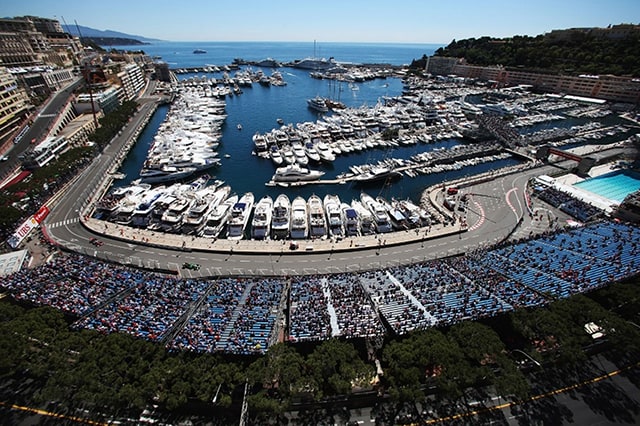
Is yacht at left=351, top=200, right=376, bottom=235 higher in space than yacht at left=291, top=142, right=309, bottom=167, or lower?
lower

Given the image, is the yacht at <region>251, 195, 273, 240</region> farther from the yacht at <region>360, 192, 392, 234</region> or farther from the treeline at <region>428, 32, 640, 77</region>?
the treeline at <region>428, 32, 640, 77</region>

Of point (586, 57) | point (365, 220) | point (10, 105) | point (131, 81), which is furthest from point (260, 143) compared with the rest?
point (586, 57)

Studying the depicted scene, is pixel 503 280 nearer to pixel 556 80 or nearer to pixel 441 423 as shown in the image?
pixel 441 423

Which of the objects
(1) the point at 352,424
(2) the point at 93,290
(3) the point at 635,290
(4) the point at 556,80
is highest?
(4) the point at 556,80

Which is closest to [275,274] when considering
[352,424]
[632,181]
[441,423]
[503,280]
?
[352,424]

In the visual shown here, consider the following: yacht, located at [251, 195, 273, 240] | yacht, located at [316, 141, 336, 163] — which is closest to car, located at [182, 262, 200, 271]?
yacht, located at [251, 195, 273, 240]

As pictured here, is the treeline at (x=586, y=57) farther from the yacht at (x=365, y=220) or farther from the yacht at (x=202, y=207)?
the yacht at (x=202, y=207)

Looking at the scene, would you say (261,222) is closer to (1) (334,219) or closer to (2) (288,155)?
(1) (334,219)
